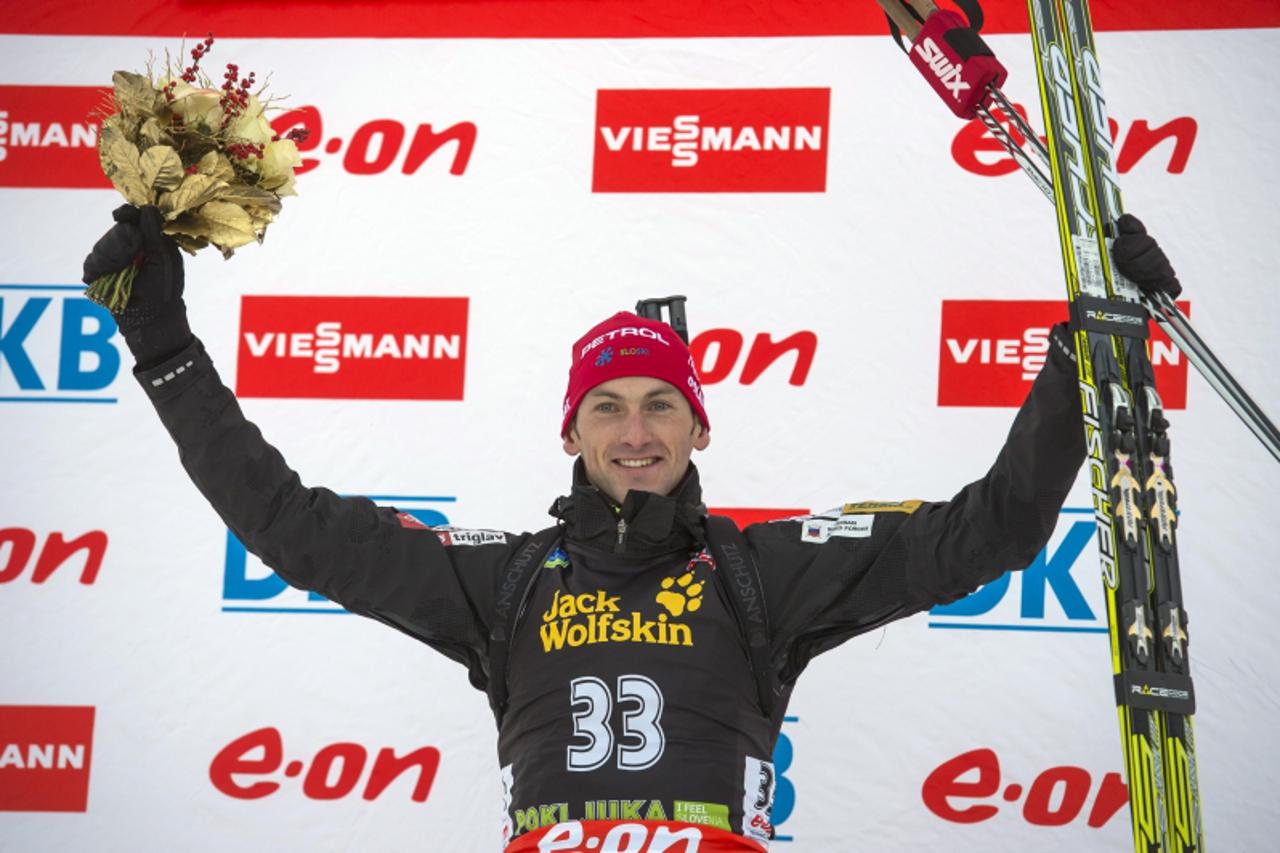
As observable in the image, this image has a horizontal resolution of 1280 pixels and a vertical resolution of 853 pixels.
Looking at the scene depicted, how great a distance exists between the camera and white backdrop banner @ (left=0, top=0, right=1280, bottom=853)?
2922mm

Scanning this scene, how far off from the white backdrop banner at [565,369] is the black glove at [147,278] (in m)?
1.11

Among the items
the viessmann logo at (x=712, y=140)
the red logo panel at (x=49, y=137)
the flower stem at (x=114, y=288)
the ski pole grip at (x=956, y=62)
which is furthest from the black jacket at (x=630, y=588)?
the red logo panel at (x=49, y=137)

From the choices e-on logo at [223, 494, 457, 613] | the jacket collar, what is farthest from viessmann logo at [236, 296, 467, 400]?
the jacket collar

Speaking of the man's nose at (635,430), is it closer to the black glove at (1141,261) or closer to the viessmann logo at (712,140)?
the black glove at (1141,261)

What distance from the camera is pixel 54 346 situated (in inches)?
129

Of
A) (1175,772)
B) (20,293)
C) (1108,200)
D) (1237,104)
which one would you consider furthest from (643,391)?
(20,293)

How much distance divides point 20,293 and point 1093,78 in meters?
2.39

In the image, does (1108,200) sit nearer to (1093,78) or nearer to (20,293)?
(1093,78)

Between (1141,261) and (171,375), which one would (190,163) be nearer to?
(171,375)

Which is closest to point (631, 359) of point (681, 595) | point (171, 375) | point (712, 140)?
A: point (681, 595)

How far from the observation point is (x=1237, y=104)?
9.86 feet

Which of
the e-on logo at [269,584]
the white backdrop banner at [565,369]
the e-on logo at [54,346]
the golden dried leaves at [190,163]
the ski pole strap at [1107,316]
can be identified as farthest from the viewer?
the e-on logo at [54,346]

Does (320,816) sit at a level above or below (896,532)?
below

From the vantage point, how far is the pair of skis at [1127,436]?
5.44ft
